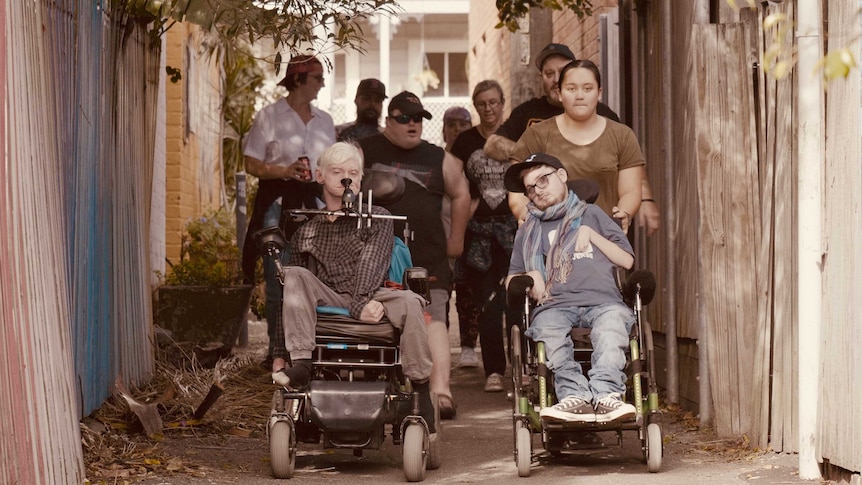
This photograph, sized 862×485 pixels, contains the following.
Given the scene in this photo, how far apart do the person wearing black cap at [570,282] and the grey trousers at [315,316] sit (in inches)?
19.5

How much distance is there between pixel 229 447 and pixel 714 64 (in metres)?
3.12

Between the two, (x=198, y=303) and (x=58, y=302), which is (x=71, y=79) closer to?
(x=58, y=302)

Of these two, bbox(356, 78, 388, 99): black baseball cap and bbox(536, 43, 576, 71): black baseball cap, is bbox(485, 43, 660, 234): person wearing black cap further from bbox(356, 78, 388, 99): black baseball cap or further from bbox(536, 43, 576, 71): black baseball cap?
bbox(356, 78, 388, 99): black baseball cap

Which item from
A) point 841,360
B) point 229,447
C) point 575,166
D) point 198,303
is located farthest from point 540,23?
point 841,360

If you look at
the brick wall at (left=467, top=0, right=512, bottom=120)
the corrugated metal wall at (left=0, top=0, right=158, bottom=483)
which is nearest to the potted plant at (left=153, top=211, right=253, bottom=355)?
the corrugated metal wall at (left=0, top=0, right=158, bottom=483)

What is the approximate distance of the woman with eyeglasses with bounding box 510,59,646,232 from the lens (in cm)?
696

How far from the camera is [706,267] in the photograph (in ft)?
22.6

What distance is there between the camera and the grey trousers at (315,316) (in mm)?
6078

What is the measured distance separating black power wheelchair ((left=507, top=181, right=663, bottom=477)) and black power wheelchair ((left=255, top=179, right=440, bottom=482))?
0.43 meters

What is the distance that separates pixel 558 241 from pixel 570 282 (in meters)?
0.21

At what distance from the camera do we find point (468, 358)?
10352 millimetres

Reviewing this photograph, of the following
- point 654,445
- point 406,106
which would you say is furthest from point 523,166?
point 654,445

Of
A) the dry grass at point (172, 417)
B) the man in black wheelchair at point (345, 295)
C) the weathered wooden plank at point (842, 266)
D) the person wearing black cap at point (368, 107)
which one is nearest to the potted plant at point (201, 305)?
the dry grass at point (172, 417)

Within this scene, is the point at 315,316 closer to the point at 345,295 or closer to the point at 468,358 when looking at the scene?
the point at 345,295
